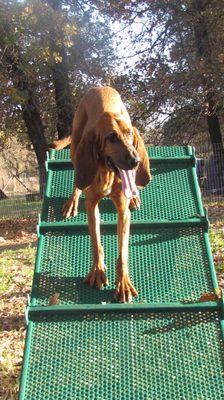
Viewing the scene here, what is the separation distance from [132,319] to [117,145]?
4.52 ft

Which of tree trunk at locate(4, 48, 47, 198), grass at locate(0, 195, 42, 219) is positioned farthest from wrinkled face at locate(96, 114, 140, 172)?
grass at locate(0, 195, 42, 219)

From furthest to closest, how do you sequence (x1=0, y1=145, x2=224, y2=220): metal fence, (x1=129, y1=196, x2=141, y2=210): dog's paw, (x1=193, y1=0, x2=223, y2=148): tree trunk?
(x1=0, y1=145, x2=224, y2=220): metal fence, (x1=193, y1=0, x2=223, y2=148): tree trunk, (x1=129, y1=196, x2=141, y2=210): dog's paw

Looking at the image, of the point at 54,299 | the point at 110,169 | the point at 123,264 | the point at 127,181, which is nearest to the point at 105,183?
the point at 110,169

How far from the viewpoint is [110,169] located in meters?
3.92

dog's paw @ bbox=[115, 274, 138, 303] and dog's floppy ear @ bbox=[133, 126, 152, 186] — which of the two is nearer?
dog's paw @ bbox=[115, 274, 138, 303]

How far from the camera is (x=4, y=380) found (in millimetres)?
4434

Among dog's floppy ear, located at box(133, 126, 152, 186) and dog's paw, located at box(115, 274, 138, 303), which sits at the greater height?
dog's floppy ear, located at box(133, 126, 152, 186)

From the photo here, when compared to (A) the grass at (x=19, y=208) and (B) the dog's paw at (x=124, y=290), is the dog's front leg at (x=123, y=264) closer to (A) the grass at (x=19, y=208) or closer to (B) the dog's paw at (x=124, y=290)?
(B) the dog's paw at (x=124, y=290)

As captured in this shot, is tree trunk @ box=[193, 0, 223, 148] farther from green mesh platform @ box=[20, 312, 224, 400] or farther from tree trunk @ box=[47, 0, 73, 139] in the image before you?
green mesh platform @ box=[20, 312, 224, 400]

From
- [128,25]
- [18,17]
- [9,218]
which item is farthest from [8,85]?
[128,25]

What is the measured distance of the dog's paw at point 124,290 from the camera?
4016 mm

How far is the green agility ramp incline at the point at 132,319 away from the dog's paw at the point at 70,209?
0.25 ft

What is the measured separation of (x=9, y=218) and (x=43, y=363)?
14135mm

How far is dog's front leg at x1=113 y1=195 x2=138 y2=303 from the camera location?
404 centimetres
